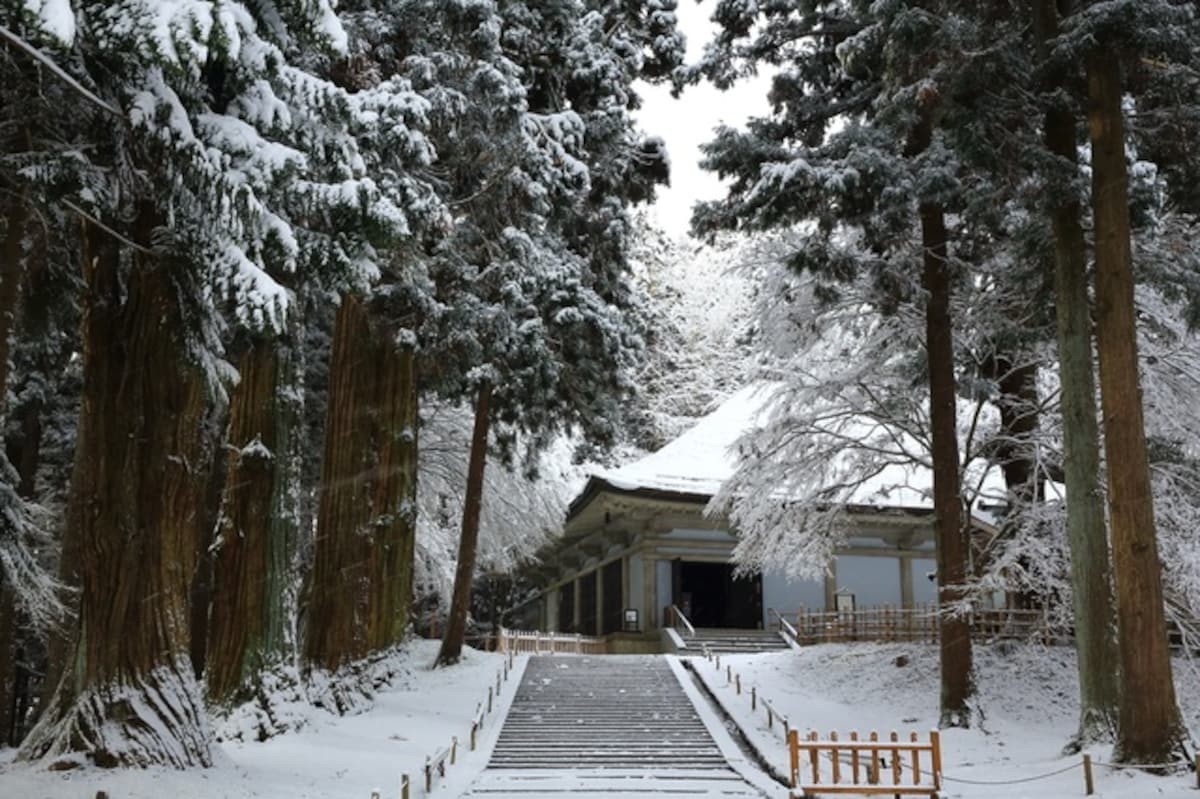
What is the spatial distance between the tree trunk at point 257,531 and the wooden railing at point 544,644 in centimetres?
1215

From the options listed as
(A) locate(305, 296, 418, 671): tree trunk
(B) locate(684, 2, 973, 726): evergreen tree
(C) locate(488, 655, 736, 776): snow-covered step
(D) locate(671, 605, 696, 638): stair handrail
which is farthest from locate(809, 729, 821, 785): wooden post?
(D) locate(671, 605, 696, 638): stair handrail

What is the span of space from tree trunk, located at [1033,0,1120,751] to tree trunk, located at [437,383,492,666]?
10.8 m

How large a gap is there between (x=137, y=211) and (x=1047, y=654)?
14.3m

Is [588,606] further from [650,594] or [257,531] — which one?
[257,531]

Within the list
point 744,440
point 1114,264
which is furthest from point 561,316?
point 1114,264

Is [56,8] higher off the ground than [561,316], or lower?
lower

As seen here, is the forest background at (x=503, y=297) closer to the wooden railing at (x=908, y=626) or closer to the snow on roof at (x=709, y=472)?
the wooden railing at (x=908, y=626)

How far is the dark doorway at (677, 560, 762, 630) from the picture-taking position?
29.0 meters

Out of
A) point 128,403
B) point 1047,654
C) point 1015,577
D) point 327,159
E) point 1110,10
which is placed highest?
point 1110,10

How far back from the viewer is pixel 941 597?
47.5 ft

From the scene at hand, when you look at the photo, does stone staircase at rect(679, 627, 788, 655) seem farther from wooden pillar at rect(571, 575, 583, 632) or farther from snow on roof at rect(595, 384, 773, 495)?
wooden pillar at rect(571, 575, 583, 632)

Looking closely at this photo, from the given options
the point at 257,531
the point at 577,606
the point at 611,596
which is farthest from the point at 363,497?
the point at 577,606

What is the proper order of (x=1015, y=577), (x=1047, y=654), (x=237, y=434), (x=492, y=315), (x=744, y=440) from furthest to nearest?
(x=744, y=440)
(x=1047, y=654)
(x=1015, y=577)
(x=492, y=315)
(x=237, y=434)

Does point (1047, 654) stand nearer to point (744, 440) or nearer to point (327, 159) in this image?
point (744, 440)
